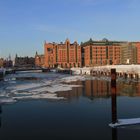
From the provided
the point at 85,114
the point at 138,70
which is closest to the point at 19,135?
the point at 85,114

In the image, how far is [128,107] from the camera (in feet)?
127

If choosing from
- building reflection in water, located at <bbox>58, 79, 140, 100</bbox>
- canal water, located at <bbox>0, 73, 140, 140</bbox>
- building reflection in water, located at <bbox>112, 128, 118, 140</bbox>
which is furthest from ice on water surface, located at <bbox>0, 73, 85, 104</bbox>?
building reflection in water, located at <bbox>112, 128, 118, 140</bbox>

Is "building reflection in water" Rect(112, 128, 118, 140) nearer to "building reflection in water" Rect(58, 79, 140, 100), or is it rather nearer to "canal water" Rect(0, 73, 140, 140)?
"canal water" Rect(0, 73, 140, 140)

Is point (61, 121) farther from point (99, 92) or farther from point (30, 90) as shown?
point (30, 90)

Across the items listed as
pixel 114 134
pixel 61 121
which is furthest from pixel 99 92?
pixel 114 134

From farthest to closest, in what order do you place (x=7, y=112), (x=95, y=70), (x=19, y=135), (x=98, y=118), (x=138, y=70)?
(x=95, y=70) < (x=138, y=70) < (x=7, y=112) < (x=98, y=118) < (x=19, y=135)

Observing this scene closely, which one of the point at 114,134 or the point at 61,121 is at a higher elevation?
the point at 114,134

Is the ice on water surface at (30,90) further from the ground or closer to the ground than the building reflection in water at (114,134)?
closer to the ground

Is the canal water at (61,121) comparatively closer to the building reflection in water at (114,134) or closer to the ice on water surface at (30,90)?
the building reflection in water at (114,134)

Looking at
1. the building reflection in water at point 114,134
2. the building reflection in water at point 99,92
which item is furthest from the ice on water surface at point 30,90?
the building reflection in water at point 114,134

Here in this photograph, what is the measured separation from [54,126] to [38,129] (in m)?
1.82

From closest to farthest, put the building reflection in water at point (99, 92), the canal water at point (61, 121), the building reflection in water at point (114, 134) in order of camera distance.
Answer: the building reflection in water at point (114, 134)
the canal water at point (61, 121)
the building reflection in water at point (99, 92)

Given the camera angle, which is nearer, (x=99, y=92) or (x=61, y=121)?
(x=61, y=121)

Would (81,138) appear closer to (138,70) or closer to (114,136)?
(114,136)
